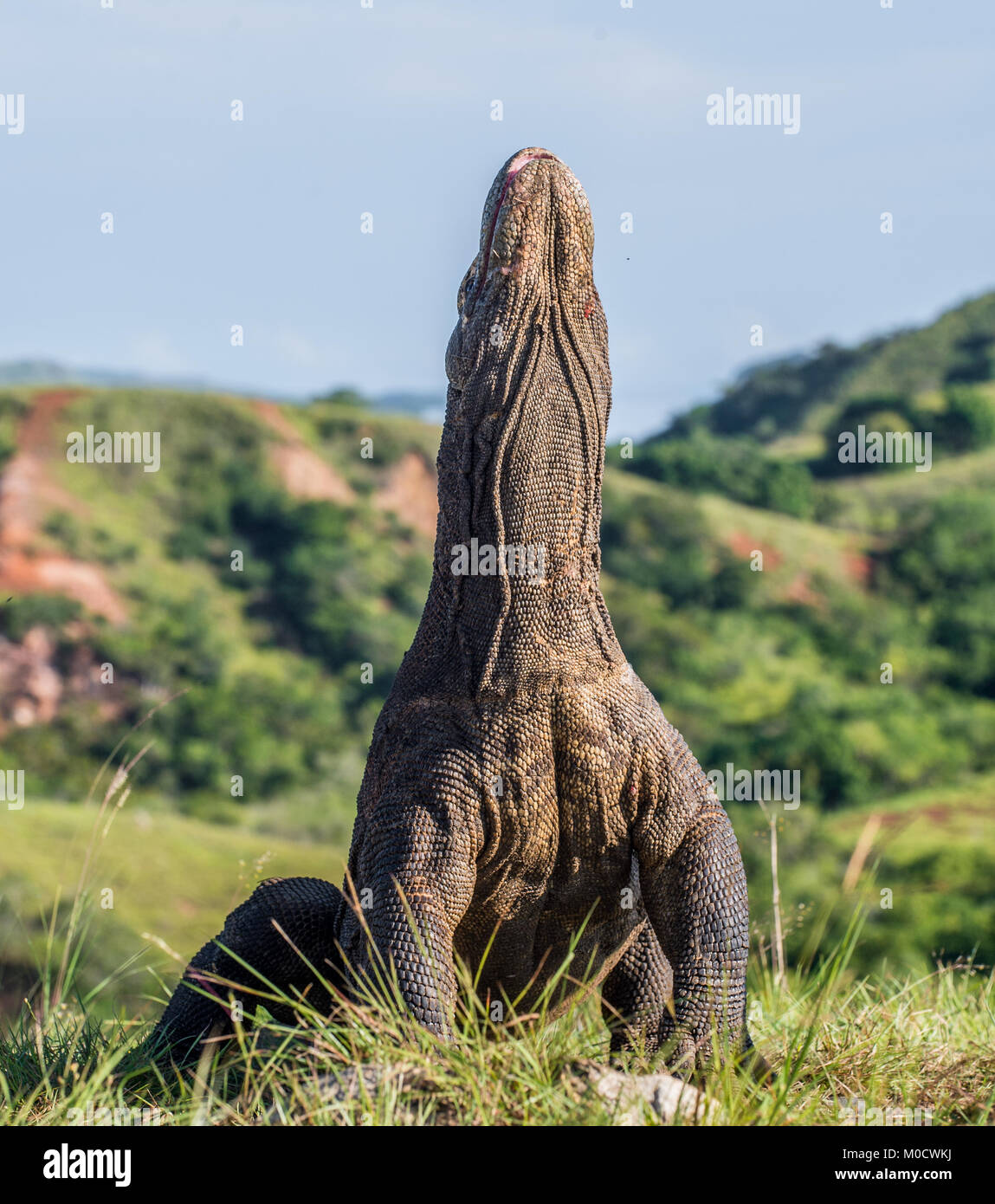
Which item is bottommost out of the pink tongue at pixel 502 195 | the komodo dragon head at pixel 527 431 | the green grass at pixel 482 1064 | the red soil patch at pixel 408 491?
the green grass at pixel 482 1064

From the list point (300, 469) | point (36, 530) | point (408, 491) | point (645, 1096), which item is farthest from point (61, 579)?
point (645, 1096)

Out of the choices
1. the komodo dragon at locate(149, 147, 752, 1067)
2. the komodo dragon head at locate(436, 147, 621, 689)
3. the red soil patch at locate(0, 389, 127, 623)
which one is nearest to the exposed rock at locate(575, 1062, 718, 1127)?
the komodo dragon at locate(149, 147, 752, 1067)

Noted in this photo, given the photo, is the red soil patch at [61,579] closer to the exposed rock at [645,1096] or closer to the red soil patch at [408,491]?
the red soil patch at [408,491]

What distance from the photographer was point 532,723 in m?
5.40

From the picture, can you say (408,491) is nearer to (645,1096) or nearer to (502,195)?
(502,195)

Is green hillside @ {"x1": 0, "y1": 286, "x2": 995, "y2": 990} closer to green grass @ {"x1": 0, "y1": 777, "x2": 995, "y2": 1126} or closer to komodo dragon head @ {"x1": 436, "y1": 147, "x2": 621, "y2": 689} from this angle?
green grass @ {"x1": 0, "y1": 777, "x2": 995, "y2": 1126}

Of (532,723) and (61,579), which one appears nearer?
(532,723)

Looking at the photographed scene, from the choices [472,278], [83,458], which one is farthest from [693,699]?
[472,278]

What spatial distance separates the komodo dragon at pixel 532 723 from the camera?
17.6ft

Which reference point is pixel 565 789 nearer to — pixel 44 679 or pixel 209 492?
pixel 44 679

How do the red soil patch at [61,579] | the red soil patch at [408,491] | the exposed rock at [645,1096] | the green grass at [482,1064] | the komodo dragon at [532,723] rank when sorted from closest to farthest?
the exposed rock at [645,1096]
the green grass at [482,1064]
the komodo dragon at [532,723]
the red soil patch at [61,579]
the red soil patch at [408,491]

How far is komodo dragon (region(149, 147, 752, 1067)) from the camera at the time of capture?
5352 mm

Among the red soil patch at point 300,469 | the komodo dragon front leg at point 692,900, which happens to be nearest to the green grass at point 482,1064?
the komodo dragon front leg at point 692,900
